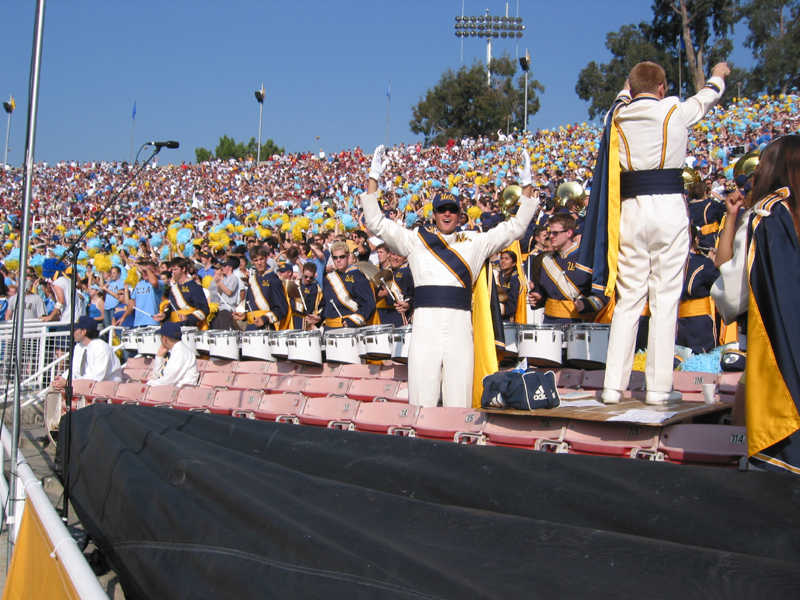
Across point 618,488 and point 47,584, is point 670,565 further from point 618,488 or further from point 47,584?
point 47,584

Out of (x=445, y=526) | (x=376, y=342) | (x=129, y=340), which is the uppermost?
(x=376, y=342)

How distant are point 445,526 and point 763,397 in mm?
1407

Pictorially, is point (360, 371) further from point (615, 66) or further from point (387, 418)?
point (615, 66)

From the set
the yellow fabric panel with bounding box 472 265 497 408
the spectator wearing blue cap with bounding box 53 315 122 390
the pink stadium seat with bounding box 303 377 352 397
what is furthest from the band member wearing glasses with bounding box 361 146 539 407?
the spectator wearing blue cap with bounding box 53 315 122 390

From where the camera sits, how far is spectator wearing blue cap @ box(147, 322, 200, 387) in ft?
29.0

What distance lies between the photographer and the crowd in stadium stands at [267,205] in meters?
12.6

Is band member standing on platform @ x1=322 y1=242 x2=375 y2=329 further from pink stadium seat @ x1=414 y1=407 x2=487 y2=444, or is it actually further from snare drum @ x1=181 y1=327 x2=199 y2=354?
pink stadium seat @ x1=414 y1=407 x2=487 y2=444

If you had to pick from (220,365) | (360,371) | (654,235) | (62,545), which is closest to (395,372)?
(360,371)

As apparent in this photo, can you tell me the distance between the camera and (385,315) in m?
9.84

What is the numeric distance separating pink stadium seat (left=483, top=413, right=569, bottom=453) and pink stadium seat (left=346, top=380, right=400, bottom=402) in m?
2.20

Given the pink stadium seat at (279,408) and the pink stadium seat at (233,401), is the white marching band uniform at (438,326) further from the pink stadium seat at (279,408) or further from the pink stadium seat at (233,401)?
the pink stadium seat at (233,401)

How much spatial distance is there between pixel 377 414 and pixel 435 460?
2.28 meters

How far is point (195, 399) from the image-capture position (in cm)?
769

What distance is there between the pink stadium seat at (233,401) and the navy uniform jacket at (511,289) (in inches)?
126
